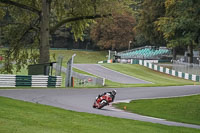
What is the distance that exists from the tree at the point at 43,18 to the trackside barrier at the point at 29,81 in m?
4.74

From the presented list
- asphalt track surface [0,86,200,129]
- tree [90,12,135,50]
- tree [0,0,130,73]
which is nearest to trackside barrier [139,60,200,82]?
tree [0,0,130,73]

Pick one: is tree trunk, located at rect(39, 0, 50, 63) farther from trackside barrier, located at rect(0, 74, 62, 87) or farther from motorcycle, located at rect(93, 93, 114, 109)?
motorcycle, located at rect(93, 93, 114, 109)

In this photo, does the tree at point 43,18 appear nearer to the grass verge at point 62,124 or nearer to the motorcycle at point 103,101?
the motorcycle at point 103,101

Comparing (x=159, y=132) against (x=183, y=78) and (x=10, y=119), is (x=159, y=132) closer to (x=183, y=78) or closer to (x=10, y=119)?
(x=10, y=119)

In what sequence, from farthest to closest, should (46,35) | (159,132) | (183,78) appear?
(183,78), (46,35), (159,132)

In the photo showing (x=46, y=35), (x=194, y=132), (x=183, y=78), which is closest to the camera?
(x=194, y=132)

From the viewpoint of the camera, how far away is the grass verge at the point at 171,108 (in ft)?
57.4

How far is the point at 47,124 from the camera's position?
33.1ft

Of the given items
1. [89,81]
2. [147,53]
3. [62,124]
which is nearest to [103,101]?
[62,124]

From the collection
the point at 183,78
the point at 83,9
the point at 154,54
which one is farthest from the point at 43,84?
the point at 154,54

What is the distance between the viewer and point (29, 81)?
89.0ft

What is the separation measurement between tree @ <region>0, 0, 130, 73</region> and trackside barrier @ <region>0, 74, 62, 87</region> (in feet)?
15.6

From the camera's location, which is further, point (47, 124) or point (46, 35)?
point (46, 35)

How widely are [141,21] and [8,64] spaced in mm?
37463
